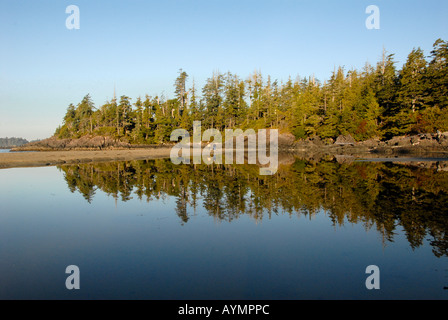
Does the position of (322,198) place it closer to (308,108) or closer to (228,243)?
(228,243)

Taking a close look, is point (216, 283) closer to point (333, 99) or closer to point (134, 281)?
point (134, 281)

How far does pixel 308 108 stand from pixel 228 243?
81.6m

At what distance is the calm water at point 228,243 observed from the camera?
19.9 ft

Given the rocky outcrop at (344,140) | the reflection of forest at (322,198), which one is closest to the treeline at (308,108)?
the rocky outcrop at (344,140)

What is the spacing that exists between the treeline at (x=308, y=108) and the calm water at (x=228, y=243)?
55.4m

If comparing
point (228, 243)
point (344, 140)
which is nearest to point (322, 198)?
point (228, 243)

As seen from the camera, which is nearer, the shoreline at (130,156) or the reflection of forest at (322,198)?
the reflection of forest at (322,198)

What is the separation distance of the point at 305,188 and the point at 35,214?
14.9 m

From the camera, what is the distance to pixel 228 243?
8812mm

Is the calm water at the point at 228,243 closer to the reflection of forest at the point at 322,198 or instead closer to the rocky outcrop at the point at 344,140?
the reflection of forest at the point at 322,198

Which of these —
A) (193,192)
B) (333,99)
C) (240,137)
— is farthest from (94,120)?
(193,192)

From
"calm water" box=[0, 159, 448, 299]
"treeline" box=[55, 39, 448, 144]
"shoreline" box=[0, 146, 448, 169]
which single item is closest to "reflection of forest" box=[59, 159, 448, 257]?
"calm water" box=[0, 159, 448, 299]

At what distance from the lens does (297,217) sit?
11750 mm

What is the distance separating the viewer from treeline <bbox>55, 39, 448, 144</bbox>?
2424 inches
